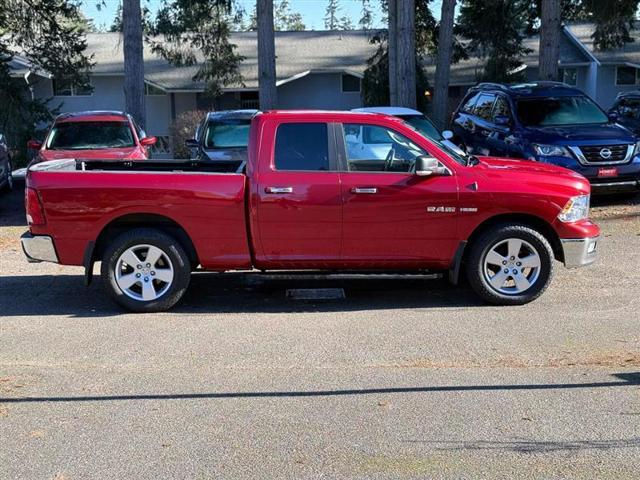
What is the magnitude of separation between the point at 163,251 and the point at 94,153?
7.04m

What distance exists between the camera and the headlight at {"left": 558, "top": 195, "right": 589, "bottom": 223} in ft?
25.0

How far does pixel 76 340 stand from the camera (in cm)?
678

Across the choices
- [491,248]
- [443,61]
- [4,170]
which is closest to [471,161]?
[491,248]

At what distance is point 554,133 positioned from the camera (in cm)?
1338

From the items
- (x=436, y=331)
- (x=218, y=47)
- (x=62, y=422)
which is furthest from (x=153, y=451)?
(x=218, y=47)

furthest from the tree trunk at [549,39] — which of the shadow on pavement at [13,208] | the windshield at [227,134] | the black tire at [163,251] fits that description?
the black tire at [163,251]

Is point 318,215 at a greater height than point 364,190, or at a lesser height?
lesser

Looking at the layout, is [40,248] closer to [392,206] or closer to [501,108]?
[392,206]

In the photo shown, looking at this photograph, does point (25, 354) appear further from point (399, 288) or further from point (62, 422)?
point (399, 288)

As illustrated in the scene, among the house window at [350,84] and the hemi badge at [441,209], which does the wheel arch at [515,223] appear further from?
the house window at [350,84]

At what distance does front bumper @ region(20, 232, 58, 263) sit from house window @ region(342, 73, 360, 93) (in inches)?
1126

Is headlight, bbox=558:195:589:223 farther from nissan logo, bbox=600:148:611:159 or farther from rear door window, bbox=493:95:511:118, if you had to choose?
rear door window, bbox=493:95:511:118

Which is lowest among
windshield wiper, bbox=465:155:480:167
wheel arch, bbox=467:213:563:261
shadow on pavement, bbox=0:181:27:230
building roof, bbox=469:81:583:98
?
shadow on pavement, bbox=0:181:27:230

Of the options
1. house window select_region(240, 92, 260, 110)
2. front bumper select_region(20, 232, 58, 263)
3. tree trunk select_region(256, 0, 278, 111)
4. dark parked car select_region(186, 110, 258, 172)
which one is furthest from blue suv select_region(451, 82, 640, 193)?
house window select_region(240, 92, 260, 110)
